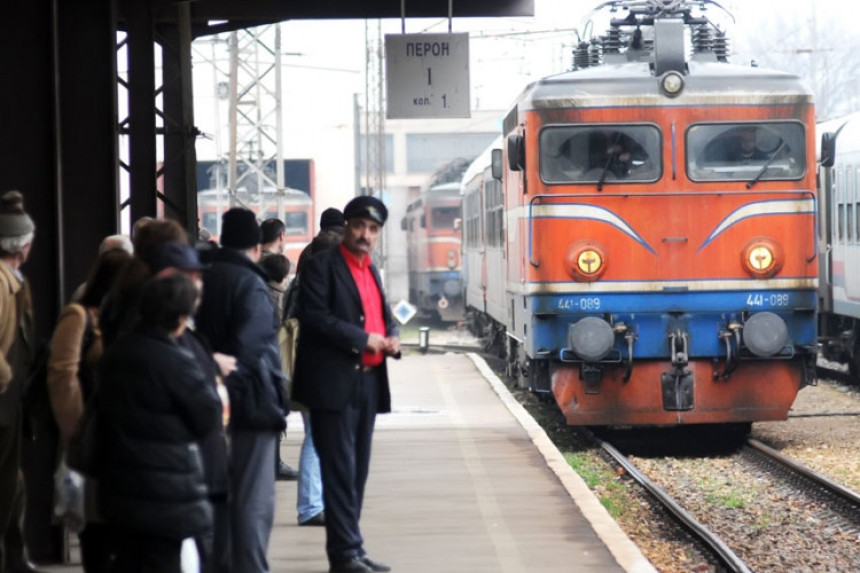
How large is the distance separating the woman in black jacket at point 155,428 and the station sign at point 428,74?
1198 centimetres

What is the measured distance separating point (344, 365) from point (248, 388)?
1135 mm

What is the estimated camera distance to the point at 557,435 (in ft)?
56.9

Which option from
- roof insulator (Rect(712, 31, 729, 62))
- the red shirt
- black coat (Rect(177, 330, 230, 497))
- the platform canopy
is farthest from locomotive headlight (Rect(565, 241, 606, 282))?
black coat (Rect(177, 330, 230, 497))

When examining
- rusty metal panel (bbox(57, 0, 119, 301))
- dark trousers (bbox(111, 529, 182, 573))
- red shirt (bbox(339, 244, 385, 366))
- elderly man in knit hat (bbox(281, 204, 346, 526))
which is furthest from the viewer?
elderly man in knit hat (bbox(281, 204, 346, 526))

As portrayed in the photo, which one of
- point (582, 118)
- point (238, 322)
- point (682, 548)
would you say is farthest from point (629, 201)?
point (238, 322)

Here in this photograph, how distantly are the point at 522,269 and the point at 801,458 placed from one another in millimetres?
2923

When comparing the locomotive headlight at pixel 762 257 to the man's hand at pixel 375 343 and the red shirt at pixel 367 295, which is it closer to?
the red shirt at pixel 367 295

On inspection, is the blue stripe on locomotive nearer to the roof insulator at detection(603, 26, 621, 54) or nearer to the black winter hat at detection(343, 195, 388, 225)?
the roof insulator at detection(603, 26, 621, 54)

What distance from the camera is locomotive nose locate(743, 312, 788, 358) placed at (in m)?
14.3

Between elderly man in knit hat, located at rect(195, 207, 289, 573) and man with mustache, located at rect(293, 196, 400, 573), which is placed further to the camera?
man with mustache, located at rect(293, 196, 400, 573)

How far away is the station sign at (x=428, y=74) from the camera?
17.6 m

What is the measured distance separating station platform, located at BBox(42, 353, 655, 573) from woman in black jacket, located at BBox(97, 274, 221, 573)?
10.0 feet

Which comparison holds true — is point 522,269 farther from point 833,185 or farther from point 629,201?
point 833,185

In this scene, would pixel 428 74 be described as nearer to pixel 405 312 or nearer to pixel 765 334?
pixel 765 334
